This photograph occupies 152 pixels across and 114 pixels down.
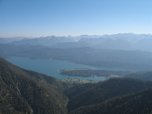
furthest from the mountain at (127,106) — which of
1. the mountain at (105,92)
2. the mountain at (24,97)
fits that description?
the mountain at (105,92)

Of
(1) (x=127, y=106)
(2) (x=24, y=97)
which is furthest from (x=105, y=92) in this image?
(2) (x=24, y=97)

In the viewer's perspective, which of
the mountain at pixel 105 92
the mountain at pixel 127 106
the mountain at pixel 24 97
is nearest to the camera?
the mountain at pixel 127 106

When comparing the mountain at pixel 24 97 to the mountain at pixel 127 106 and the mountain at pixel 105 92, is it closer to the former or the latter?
the mountain at pixel 105 92

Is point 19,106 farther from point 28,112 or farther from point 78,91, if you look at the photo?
point 78,91

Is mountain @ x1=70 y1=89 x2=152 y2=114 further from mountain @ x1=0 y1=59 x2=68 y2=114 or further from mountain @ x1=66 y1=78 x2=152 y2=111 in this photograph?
mountain @ x1=66 y1=78 x2=152 y2=111

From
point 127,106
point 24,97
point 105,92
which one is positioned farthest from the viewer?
point 105,92

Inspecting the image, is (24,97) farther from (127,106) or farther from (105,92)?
(127,106)

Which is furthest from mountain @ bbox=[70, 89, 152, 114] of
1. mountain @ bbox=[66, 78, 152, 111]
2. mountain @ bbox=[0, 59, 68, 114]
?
mountain @ bbox=[66, 78, 152, 111]
